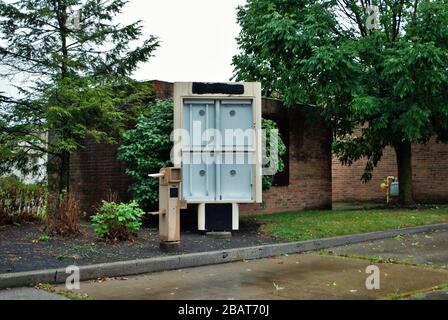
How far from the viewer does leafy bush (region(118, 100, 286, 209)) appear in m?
11.1

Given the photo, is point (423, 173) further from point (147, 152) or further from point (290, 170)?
point (147, 152)

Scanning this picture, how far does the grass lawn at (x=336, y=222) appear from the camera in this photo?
10695 millimetres

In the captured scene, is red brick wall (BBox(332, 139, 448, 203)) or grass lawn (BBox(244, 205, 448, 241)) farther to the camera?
red brick wall (BBox(332, 139, 448, 203))

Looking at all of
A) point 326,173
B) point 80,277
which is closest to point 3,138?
point 80,277

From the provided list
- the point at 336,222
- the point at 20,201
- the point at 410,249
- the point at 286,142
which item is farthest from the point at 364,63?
the point at 20,201

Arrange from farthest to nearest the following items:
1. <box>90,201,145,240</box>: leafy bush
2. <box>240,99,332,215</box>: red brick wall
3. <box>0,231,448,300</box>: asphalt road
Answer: <box>240,99,332,215</box>: red brick wall < <box>90,201,145,240</box>: leafy bush < <box>0,231,448,300</box>: asphalt road

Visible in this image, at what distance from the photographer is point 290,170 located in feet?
51.7

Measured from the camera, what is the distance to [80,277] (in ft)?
22.4

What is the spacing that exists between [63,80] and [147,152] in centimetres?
229

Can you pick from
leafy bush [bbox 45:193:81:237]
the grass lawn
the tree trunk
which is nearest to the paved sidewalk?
the grass lawn

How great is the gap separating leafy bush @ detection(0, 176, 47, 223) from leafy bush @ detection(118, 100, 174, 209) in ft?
6.16

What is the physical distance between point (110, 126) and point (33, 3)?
3283mm

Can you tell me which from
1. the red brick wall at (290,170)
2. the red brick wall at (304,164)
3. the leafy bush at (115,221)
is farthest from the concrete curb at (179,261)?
the red brick wall at (304,164)

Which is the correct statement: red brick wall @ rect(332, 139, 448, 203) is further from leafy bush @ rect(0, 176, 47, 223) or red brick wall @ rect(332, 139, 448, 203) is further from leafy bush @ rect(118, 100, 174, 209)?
leafy bush @ rect(0, 176, 47, 223)
